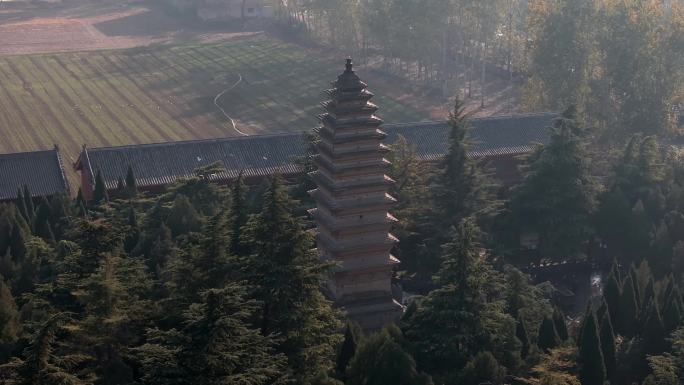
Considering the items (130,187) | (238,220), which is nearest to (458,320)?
(238,220)

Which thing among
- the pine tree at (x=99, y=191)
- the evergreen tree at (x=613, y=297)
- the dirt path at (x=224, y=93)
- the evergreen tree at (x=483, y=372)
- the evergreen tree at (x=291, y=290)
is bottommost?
the dirt path at (x=224, y=93)

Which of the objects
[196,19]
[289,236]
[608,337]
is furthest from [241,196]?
[196,19]

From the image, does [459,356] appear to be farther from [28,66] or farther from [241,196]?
[28,66]

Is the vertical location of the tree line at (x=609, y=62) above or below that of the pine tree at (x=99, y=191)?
above

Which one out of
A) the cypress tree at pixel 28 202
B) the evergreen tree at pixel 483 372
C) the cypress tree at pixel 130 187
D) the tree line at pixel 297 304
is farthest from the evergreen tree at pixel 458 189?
the cypress tree at pixel 28 202

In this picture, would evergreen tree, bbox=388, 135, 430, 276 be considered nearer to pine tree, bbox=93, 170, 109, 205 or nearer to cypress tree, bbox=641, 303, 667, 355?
cypress tree, bbox=641, 303, 667, 355

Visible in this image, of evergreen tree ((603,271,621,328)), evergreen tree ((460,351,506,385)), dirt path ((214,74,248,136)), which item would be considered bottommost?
dirt path ((214,74,248,136))

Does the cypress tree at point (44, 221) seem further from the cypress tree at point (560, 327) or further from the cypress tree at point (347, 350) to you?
the cypress tree at point (560, 327)

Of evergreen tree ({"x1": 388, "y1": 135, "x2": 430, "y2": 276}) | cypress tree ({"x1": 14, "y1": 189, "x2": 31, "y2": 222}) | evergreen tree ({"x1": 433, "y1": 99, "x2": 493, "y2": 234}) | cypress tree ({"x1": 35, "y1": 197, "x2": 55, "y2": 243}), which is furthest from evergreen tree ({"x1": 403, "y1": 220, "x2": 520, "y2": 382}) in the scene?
cypress tree ({"x1": 14, "y1": 189, "x2": 31, "y2": 222})
